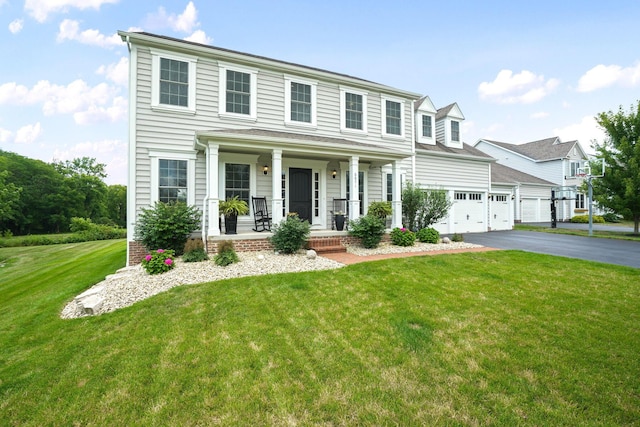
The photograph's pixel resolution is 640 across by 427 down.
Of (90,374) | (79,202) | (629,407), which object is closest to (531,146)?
(629,407)

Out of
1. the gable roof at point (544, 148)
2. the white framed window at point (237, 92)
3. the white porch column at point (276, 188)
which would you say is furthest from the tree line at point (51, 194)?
the gable roof at point (544, 148)

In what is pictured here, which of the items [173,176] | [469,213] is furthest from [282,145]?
[469,213]

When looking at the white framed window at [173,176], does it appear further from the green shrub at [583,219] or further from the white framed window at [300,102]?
the green shrub at [583,219]

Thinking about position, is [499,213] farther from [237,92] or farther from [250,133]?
[237,92]

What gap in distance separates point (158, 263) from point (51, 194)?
35694mm

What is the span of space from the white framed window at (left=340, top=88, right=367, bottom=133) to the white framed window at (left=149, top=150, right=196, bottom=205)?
5516mm

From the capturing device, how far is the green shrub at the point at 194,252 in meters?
6.62

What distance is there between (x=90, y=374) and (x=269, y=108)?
28.0 ft

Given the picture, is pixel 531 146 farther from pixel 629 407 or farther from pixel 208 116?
pixel 629 407

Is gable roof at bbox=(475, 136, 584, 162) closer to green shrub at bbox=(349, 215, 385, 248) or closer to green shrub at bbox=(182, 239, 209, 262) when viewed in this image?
green shrub at bbox=(349, 215, 385, 248)

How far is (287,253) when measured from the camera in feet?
24.4

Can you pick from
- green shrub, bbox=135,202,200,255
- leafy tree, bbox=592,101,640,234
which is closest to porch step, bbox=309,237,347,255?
green shrub, bbox=135,202,200,255

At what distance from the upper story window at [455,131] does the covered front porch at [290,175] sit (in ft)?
19.0

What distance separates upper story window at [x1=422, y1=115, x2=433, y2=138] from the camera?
13789 millimetres
